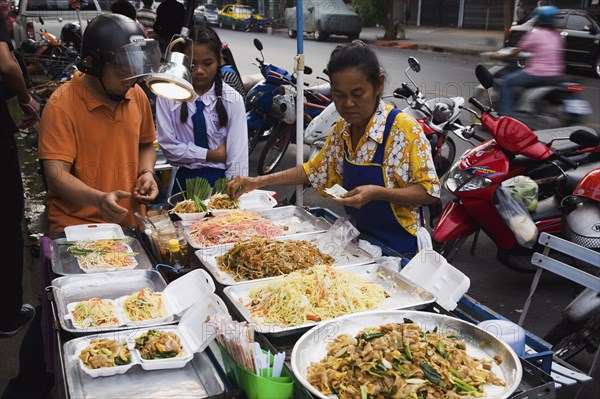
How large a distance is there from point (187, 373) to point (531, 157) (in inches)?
127

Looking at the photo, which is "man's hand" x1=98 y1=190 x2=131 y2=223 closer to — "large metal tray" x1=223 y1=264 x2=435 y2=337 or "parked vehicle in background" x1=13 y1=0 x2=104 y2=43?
"large metal tray" x1=223 y1=264 x2=435 y2=337

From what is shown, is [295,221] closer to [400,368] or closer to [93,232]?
[93,232]

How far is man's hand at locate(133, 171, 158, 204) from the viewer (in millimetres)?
2742

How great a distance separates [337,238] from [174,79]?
0.99 metres

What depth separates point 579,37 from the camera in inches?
501

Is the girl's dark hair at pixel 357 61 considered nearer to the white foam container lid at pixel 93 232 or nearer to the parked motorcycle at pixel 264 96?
the white foam container lid at pixel 93 232

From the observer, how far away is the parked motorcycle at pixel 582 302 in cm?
288

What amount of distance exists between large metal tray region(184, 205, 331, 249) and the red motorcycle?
1456 mm

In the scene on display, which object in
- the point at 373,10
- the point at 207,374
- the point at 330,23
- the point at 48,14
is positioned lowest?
the point at 207,374

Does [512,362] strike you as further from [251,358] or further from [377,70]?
[377,70]

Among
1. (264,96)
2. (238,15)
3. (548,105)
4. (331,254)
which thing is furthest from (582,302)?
(238,15)

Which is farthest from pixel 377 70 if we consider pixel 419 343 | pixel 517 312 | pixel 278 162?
pixel 278 162

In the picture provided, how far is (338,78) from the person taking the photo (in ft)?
7.81

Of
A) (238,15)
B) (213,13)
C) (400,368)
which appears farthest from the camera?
(213,13)
